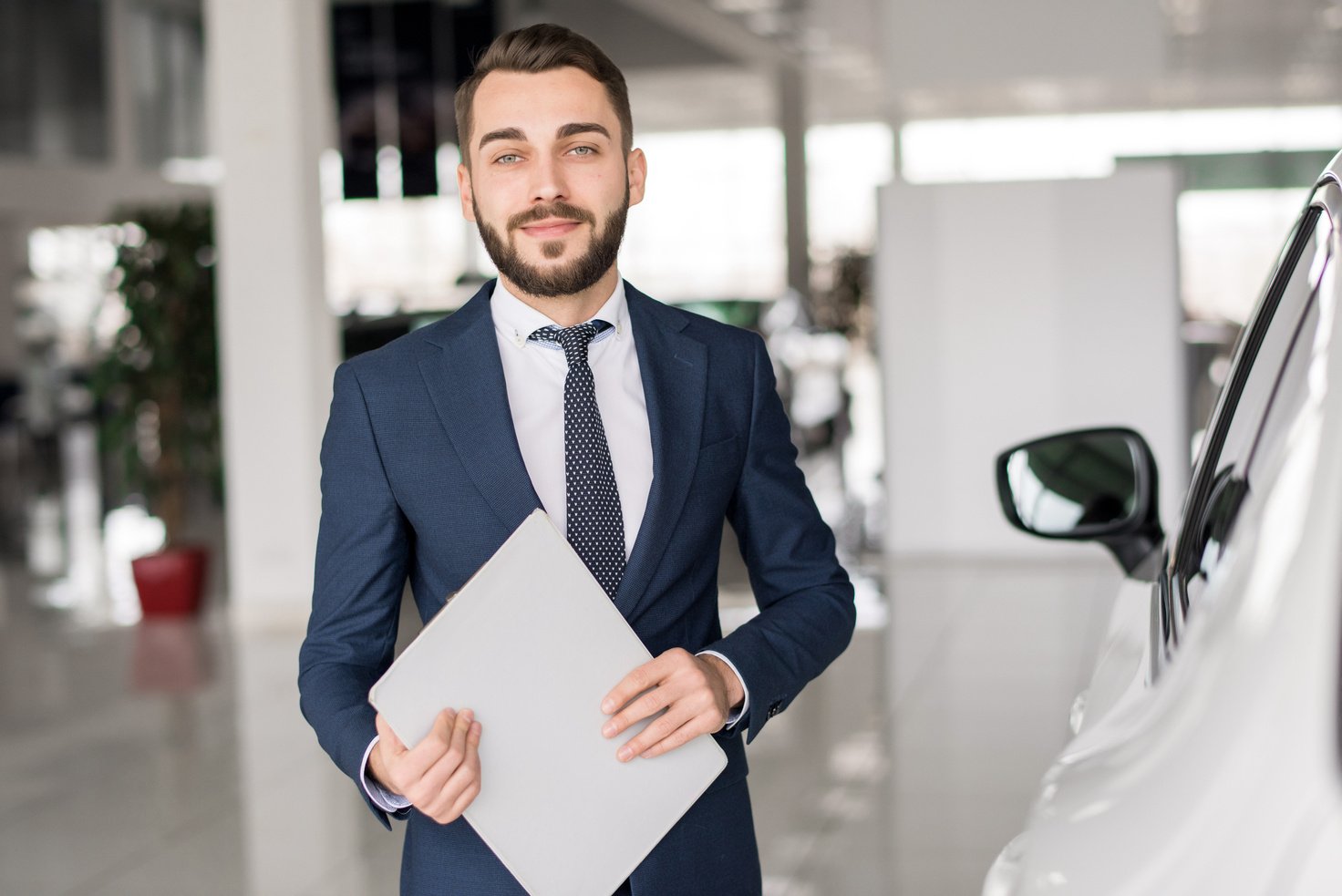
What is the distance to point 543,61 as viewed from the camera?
1.42 metres

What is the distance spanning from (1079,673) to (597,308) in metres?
4.53

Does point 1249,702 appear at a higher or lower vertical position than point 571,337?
lower

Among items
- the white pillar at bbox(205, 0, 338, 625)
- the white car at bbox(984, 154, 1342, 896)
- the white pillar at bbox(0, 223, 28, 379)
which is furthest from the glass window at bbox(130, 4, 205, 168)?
the white car at bbox(984, 154, 1342, 896)

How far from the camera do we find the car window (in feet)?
3.38

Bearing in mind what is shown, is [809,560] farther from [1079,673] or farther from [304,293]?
[304,293]

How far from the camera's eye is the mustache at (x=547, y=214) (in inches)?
55.5

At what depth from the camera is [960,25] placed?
27.6 feet

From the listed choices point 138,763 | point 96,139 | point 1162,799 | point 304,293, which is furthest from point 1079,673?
point 96,139

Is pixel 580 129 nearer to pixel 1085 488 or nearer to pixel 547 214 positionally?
pixel 547 214

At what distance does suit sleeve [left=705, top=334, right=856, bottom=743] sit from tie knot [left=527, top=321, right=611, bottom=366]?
0.20 metres

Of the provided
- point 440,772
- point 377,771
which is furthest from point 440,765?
point 377,771

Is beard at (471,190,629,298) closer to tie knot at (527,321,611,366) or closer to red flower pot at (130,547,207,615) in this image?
tie knot at (527,321,611,366)

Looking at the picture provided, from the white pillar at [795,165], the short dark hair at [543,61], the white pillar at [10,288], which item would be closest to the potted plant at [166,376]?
the short dark hair at [543,61]

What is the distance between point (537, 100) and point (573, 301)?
193mm
